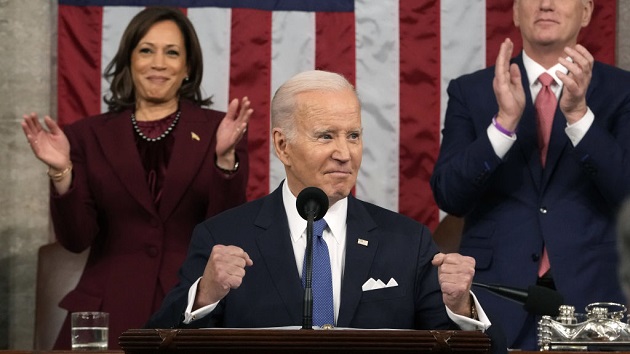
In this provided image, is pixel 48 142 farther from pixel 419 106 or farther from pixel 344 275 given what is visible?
pixel 419 106

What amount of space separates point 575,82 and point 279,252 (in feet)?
4.35

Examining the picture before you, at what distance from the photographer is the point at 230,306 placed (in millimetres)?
3072

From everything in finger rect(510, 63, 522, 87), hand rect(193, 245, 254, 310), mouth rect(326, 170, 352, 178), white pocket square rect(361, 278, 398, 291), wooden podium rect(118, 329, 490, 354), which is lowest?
wooden podium rect(118, 329, 490, 354)

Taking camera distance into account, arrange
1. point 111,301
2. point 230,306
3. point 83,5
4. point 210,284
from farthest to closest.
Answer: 1. point 83,5
2. point 111,301
3. point 230,306
4. point 210,284

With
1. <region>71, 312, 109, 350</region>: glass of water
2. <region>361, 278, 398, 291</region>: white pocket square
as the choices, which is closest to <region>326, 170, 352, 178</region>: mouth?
<region>361, 278, 398, 291</region>: white pocket square

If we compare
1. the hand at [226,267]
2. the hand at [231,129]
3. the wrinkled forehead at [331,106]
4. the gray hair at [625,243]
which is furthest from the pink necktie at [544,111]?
the gray hair at [625,243]

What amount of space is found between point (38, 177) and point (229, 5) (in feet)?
3.85

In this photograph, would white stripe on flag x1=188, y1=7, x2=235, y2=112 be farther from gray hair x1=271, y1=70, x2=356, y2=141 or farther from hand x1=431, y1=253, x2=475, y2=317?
hand x1=431, y1=253, x2=475, y2=317

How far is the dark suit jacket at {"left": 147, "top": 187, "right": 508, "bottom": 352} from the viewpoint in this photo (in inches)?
119

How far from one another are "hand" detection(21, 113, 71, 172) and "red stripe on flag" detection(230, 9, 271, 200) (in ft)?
4.29

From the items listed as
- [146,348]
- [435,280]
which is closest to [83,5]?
[435,280]

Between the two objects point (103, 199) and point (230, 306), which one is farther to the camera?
point (103, 199)

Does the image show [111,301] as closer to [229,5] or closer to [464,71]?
[229,5]

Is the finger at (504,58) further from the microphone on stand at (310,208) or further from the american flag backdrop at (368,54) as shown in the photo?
the microphone on stand at (310,208)
